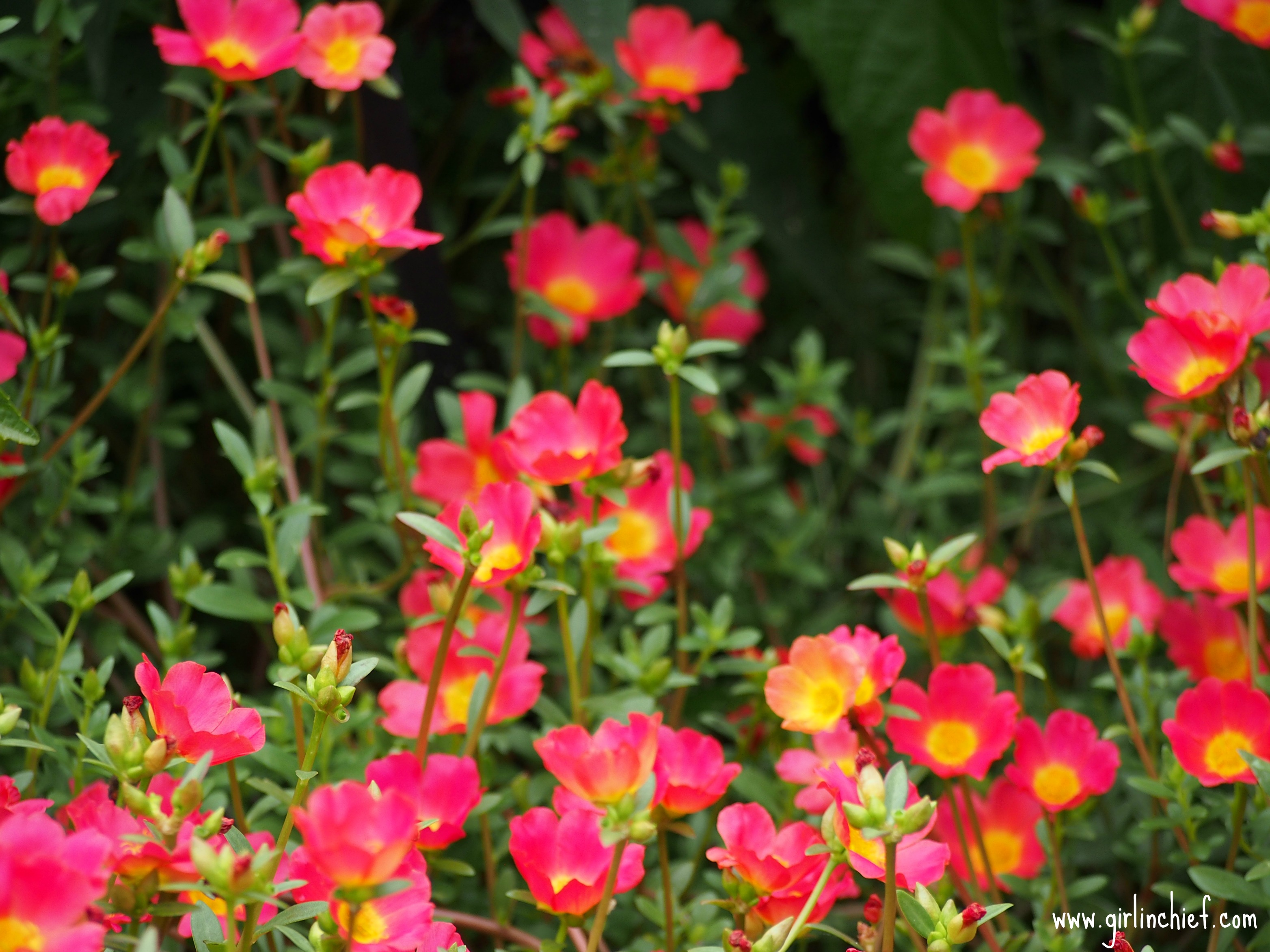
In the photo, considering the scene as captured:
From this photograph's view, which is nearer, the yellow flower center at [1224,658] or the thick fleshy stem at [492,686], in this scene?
the thick fleshy stem at [492,686]

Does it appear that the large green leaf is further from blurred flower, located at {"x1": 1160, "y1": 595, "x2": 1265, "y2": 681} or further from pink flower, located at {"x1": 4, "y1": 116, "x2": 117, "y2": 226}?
pink flower, located at {"x1": 4, "y1": 116, "x2": 117, "y2": 226}

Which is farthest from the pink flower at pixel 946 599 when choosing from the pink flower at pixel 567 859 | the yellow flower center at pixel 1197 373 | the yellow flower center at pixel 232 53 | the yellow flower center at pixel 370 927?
the yellow flower center at pixel 232 53

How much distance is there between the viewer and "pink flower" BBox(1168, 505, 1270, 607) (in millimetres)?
770

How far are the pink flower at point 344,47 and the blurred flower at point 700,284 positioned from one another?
0.32 m

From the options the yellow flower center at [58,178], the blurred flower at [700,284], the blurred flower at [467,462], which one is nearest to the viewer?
the yellow flower center at [58,178]

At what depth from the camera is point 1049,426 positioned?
2.14 ft

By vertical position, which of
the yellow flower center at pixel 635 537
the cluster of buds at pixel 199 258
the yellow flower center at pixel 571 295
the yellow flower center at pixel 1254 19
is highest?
the cluster of buds at pixel 199 258

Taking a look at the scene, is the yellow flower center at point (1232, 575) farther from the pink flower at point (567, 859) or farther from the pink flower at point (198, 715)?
the pink flower at point (198, 715)

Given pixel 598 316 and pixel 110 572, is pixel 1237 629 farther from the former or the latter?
pixel 110 572

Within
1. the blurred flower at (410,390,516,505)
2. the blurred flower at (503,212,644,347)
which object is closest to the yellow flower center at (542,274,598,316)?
the blurred flower at (503,212,644,347)

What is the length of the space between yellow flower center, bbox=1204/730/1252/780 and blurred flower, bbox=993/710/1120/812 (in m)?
0.05

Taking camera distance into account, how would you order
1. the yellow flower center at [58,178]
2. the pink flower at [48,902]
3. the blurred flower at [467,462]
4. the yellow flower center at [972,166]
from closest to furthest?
1. the pink flower at [48,902]
2. the yellow flower center at [58,178]
3. the blurred flower at [467,462]
4. the yellow flower center at [972,166]

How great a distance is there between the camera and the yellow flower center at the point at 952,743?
2.15ft

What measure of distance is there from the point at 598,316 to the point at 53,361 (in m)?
0.41
